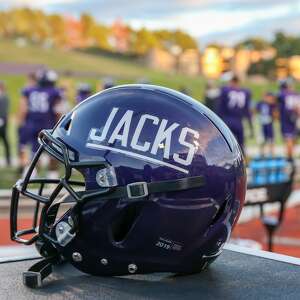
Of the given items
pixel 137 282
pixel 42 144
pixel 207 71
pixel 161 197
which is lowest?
pixel 207 71

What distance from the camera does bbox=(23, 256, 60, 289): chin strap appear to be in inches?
76.6

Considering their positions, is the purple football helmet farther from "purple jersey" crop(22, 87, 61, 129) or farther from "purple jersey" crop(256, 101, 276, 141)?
"purple jersey" crop(256, 101, 276, 141)

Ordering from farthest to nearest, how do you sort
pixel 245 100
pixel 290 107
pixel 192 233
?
pixel 290 107 → pixel 245 100 → pixel 192 233

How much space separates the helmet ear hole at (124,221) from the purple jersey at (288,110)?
10780 mm

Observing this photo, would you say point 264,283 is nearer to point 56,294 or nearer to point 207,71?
point 56,294

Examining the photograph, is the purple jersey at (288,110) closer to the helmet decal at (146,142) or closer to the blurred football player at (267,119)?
the blurred football player at (267,119)

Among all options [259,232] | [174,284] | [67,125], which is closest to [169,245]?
[174,284]

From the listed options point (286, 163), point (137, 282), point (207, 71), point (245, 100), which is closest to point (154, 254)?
point (137, 282)

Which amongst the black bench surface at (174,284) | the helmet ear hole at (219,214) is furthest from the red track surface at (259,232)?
the helmet ear hole at (219,214)

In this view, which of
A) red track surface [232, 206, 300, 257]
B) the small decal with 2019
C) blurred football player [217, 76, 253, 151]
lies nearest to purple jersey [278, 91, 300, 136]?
blurred football player [217, 76, 253, 151]

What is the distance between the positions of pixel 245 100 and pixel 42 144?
7.95 meters

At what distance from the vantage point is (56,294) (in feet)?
Answer: 6.18

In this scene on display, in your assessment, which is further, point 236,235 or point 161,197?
point 236,235

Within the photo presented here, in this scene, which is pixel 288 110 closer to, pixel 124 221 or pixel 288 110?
pixel 288 110
